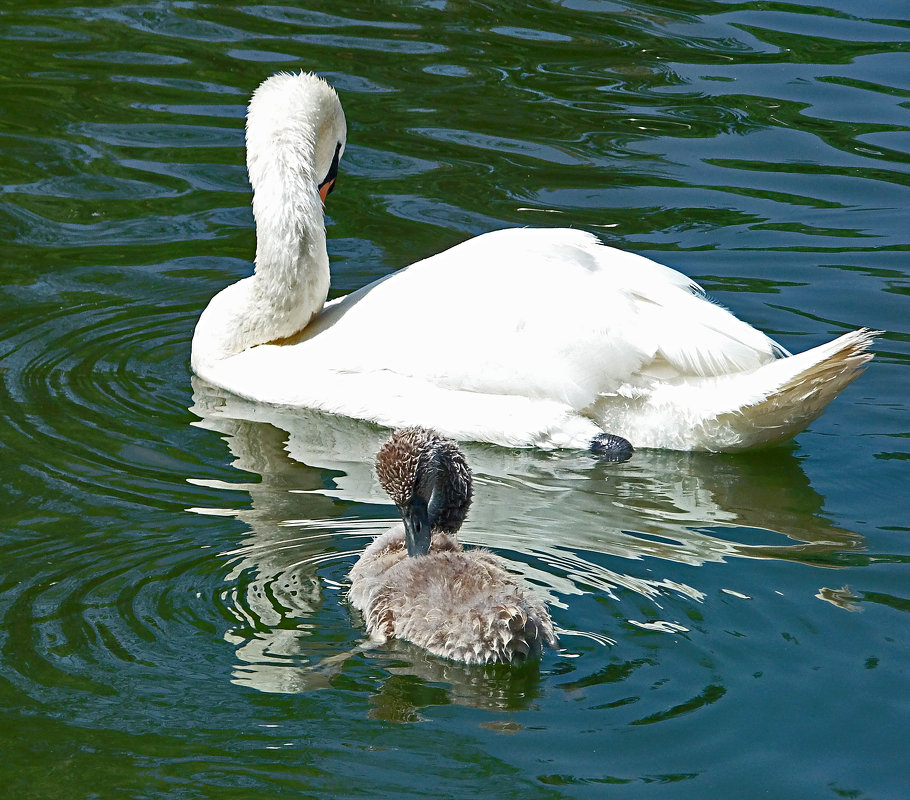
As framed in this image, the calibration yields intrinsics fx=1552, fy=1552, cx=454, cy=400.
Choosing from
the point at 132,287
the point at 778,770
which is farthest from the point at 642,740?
the point at 132,287

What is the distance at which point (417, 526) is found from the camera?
5605 mm

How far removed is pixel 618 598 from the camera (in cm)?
566

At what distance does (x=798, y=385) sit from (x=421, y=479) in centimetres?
207

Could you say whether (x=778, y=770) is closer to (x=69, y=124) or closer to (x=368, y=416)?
(x=368, y=416)

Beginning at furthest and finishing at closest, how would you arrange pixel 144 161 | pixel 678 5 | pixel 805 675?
pixel 678 5 < pixel 144 161 < pixel 805 675

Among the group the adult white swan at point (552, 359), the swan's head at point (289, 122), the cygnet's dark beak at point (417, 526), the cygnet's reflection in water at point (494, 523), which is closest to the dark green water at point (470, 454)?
the cygnet's reflection in water at point (494, 523)

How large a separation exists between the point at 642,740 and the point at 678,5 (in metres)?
11.0

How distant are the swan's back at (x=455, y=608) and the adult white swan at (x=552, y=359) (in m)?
1.77

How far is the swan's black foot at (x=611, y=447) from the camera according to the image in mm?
7199

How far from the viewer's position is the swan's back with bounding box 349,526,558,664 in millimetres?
5121

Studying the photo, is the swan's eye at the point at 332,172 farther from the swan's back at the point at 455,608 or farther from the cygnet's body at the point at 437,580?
the swan's back at the point at 455,608

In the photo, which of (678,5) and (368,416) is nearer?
(368,416)

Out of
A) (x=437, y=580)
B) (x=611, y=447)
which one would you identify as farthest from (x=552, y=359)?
(x=437, y=580)

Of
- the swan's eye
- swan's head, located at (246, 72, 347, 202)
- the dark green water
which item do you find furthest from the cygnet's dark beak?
the swan's eye
